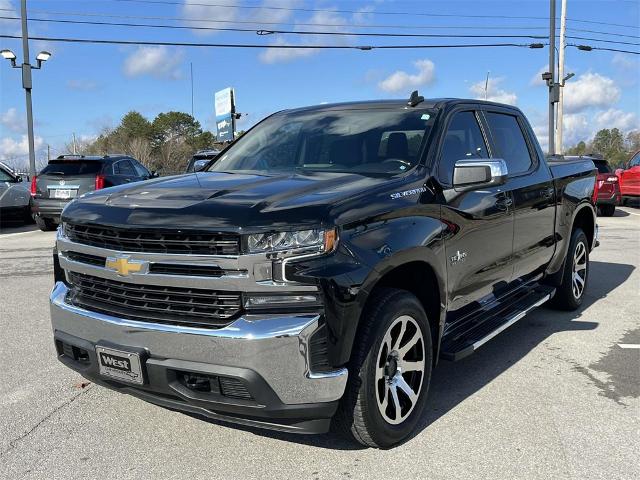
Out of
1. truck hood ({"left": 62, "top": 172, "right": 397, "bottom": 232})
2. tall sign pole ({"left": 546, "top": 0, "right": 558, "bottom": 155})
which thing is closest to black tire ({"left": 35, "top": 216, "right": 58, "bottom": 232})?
truck hood ({"left": 62, "top": 172, "right": 397, "bottom": 232})

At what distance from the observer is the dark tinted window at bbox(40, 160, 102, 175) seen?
44.3 feet

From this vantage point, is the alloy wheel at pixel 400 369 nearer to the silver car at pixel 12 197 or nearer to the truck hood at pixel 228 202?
the truck hood at pixel 228 202

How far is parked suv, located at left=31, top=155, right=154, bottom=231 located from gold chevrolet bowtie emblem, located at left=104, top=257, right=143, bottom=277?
10815mm

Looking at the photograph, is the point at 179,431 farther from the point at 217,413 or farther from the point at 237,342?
the point at 237,342

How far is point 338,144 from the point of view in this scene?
4238 mm

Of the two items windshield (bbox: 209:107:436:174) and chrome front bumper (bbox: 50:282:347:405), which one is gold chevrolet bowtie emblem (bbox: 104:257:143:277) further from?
windshield (bbox: 209:107:436:174)

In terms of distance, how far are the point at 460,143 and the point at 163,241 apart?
91.2 inches

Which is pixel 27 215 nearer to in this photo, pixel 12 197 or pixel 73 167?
pixel 12 197

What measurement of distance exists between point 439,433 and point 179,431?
4.83 feet

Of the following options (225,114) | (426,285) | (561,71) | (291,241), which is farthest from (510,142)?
(225,114)

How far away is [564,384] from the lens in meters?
4.20

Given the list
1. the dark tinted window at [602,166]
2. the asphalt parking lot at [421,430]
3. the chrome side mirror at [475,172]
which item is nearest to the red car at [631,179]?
the dark tinted window at [602,166]

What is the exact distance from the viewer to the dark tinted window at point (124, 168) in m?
14.0

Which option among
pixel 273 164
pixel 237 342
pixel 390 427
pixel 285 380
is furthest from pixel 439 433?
pixel 273 164
